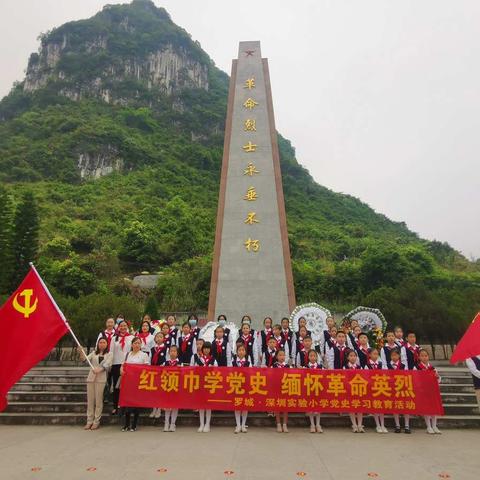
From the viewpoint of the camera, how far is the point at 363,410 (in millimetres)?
4391

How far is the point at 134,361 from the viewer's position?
15.4 ft

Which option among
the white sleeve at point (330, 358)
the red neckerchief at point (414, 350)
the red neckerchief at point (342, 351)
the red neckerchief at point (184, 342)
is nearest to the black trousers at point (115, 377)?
the red neckerchief at point (184, 342)

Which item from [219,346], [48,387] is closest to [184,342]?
[219,346]

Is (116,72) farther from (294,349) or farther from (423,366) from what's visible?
(423,366)

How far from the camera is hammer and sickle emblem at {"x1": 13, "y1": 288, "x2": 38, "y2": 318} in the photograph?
4.24m

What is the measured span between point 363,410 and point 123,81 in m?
73.7

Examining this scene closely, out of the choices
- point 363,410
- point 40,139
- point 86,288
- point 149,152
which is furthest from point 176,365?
point 40,139

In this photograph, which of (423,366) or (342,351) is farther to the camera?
(342,351)

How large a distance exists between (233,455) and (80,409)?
8.57 ft

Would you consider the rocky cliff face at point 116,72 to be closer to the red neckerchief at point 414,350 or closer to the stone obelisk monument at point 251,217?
the stone obelisk monument at point 251,217

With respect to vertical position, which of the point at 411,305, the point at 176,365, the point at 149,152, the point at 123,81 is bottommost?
the point at 176,365

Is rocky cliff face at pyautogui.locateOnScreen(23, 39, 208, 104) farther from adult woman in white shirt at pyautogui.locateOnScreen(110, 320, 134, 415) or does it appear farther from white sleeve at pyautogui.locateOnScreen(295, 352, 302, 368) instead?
white sleeve at pyautogui.locateOnScreen(295, 352, 302, 368)

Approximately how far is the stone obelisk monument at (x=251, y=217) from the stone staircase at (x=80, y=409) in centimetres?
407

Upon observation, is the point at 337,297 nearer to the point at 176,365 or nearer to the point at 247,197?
the point at 247,197
